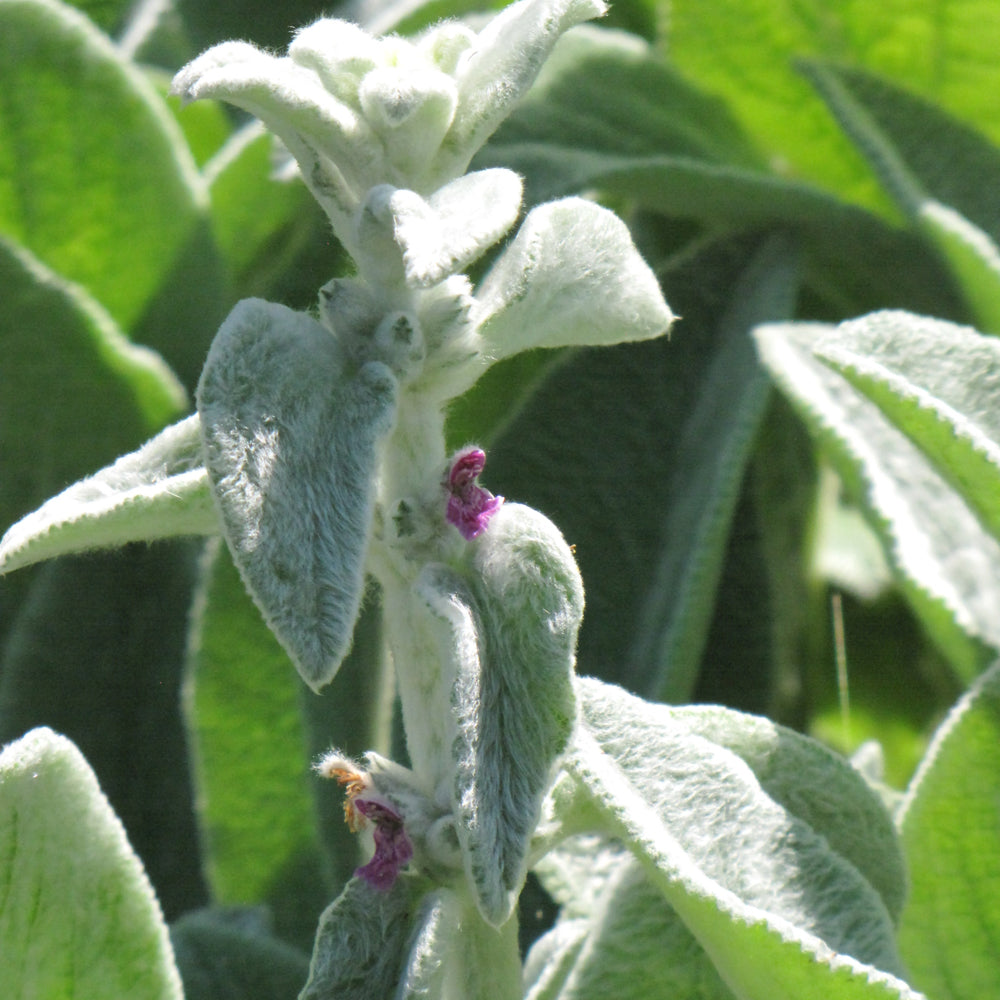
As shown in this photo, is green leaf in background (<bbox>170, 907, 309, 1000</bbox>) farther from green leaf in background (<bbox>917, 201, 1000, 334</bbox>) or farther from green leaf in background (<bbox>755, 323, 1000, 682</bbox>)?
green leaf in background (<bbox>917, 201, 1000, 334</bbox>)

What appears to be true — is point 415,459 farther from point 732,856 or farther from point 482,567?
point 732,856

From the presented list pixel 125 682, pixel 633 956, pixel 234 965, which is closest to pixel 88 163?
pixel 125 682

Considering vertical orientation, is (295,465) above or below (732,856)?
above

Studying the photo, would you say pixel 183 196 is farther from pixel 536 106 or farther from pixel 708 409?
pixel 708 409

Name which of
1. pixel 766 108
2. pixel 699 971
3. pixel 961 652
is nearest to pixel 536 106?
pixel 766 108

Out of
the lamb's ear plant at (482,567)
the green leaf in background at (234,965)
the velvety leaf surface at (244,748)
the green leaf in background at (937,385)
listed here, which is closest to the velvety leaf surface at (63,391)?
the lamb's ear plant at (482,567)

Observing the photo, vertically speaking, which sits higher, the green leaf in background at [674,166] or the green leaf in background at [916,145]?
the green leaf in background at [916,145]

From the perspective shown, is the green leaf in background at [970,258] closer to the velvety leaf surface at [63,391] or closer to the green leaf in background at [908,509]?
the green leaf in background at [908,509]
